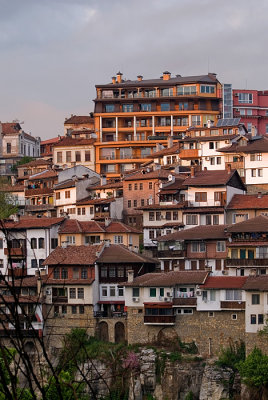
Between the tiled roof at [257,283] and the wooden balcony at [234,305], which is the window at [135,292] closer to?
the wooden balcony at [234,305]

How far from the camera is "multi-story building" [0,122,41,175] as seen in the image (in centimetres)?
11138

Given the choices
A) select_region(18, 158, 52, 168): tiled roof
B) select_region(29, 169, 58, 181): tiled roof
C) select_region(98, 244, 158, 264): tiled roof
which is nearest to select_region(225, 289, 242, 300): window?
select_region(98, 244, 158, 264): tiled roof

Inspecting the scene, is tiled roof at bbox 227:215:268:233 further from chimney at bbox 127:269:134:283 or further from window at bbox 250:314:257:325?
window at bbox 250:314:257:325

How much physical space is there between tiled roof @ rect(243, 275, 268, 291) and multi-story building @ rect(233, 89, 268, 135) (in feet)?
142

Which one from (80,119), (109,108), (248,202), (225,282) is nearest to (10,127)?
(80,119)

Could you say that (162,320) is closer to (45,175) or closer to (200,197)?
(200,197)

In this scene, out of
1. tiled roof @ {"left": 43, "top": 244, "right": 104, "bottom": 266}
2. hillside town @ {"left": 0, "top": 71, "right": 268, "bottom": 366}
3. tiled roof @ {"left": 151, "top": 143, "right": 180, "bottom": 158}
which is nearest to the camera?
hillside town @ {"left": 0, "top": 71, "right": 268, "bottom": 366}

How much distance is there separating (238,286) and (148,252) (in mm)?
15452

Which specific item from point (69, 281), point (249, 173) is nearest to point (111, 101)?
point (249, 173)

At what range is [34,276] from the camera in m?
64.1

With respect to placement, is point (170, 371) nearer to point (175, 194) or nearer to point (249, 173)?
point (175, 194)

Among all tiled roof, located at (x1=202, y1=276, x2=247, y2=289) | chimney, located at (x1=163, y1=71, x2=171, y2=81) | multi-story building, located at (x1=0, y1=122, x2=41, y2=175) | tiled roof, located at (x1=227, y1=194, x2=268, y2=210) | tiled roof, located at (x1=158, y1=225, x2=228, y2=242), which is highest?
chimney, located at (x1=163, y1=71, x2=171, y2=81)

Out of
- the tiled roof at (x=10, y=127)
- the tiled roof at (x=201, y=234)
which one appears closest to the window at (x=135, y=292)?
the tiled roof at (x=201, y=234)

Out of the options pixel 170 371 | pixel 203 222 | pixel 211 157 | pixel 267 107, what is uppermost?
pixel 267 107
